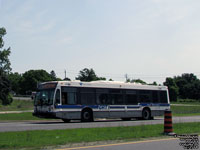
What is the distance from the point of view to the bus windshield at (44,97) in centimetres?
2317

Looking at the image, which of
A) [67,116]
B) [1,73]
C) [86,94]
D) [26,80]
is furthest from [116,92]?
[26,80]

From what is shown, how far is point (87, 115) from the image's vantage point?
80.0 ft

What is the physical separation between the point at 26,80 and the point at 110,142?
11057 cm

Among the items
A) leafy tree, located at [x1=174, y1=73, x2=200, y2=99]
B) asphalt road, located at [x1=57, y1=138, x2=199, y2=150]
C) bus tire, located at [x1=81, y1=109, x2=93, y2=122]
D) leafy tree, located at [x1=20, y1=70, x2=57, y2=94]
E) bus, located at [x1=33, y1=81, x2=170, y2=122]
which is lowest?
asphalt road, located at [x1=57, y1=138, x2=199, y2=150]

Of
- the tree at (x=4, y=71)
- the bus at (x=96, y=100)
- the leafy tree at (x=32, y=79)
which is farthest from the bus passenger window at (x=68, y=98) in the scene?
the leafy tree at (x=32, y=79)

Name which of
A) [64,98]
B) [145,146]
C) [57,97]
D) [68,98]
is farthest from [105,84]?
[145,146]

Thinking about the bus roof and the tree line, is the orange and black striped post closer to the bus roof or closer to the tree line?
the bus roof

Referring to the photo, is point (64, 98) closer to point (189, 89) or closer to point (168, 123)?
point (168, 123)

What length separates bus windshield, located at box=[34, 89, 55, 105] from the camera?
23.2m

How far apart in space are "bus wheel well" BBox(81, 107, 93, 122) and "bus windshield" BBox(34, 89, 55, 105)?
8.58 feet

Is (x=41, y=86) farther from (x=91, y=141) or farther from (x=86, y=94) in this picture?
(x=91, y=141)

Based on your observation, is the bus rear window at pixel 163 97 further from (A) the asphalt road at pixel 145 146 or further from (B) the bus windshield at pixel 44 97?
(A) the asphalt road at pixel 145 146

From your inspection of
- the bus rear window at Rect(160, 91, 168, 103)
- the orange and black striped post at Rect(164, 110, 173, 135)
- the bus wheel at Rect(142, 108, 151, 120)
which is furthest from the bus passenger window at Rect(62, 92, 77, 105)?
the orange and black striped post at Rect(164, 110, 173, 135)

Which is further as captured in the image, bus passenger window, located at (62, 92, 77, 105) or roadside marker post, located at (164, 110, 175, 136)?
bus passenger window, located at (62, 92, 77, 105)
